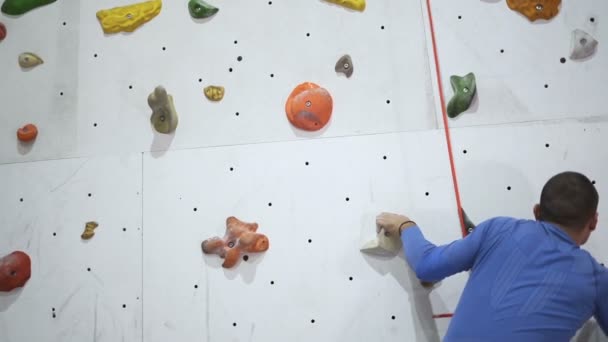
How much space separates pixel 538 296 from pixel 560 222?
7.9 inches

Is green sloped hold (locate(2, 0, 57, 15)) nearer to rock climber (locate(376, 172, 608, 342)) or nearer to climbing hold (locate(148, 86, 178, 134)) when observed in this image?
climbing hold (locate(148, 86, 178, 134))

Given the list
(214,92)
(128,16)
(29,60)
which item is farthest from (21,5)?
(214,92)

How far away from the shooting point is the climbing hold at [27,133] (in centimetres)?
168

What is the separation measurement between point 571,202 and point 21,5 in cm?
195

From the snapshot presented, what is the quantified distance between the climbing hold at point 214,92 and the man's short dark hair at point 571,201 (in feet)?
3.46

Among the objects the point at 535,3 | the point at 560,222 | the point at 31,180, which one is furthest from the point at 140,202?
the point at 535,3

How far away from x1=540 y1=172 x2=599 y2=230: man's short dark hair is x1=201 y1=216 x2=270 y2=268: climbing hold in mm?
844

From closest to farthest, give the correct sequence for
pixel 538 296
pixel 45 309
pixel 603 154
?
pixel 538 296, pixel 603 154, pixel 45 309

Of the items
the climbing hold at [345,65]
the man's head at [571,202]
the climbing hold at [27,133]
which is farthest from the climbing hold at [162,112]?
the man's head at [571,202]

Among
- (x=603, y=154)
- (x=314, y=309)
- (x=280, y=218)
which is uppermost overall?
(x=603, y=154)

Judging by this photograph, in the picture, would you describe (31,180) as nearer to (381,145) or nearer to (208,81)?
(208,81)

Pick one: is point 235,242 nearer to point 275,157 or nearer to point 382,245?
point 275,157

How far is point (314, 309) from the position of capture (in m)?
1.51

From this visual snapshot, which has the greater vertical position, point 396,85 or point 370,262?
point 396,85
